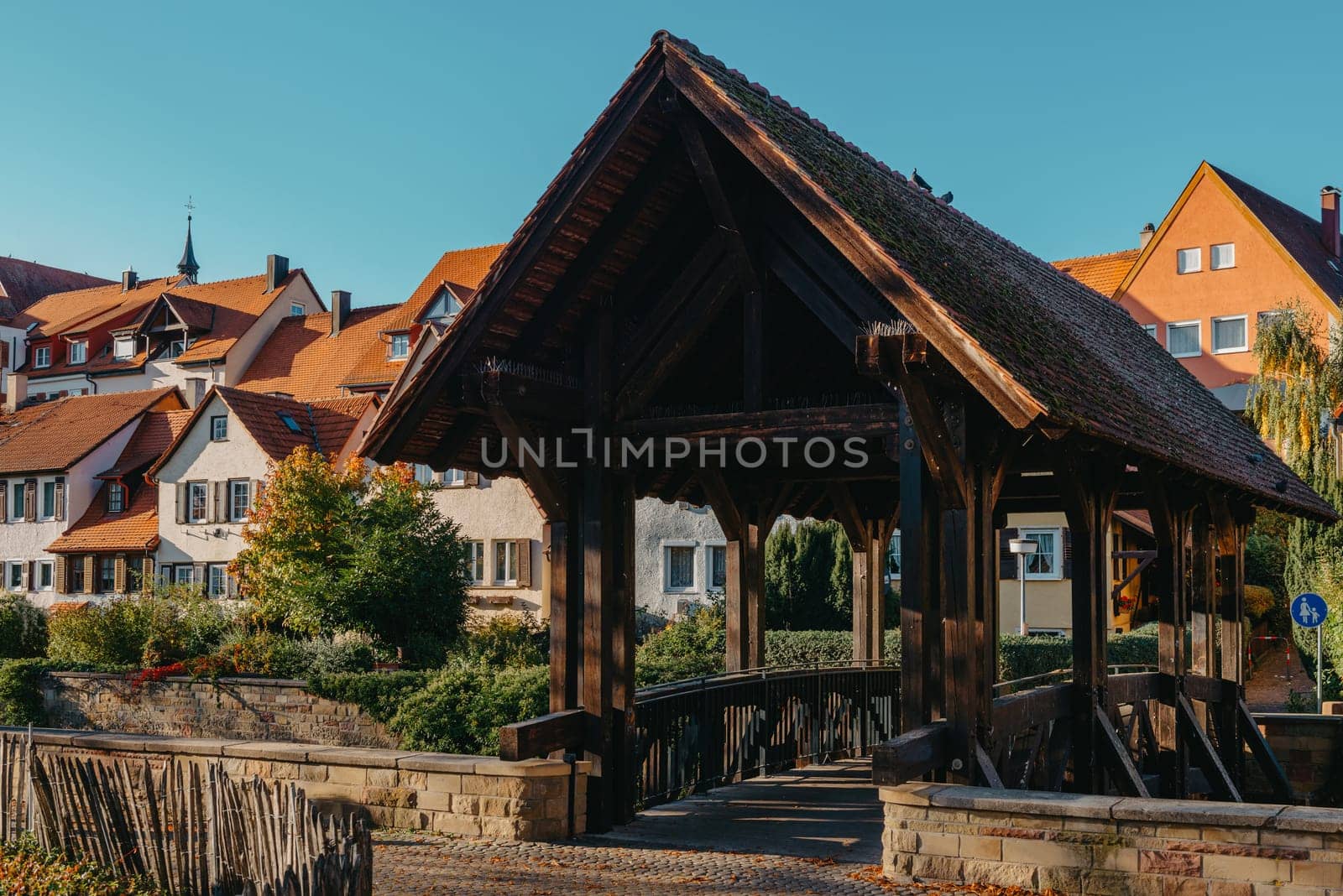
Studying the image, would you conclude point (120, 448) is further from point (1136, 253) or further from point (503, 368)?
point (503, 368)

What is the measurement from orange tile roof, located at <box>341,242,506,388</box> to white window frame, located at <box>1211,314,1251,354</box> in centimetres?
2351

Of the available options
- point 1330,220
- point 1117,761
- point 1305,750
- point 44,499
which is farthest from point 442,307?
point 1117,761

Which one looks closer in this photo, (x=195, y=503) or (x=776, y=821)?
(x=776, y=821)

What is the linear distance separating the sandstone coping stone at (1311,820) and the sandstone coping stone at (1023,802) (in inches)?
37.4

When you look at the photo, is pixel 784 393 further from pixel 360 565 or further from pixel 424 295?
pixel 424 295

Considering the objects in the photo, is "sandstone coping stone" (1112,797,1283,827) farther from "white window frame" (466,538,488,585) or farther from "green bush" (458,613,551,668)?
"white window frame" (466,538,488,585)

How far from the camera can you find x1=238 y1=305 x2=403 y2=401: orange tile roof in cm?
5516

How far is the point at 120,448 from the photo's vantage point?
163 feet

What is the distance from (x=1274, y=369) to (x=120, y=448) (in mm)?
36940

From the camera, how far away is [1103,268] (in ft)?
164

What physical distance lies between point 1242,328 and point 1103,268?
6.78 metres

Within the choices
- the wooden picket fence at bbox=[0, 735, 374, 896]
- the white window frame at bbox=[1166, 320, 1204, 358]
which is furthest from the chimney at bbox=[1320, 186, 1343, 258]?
the wooden picket fence at bbox=[0, 735, 374, 896]

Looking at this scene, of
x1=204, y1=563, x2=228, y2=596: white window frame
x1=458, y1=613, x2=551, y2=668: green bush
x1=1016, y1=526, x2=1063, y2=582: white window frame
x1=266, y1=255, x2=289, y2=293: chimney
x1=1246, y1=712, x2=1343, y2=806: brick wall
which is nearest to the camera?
x1=1246, y1=712, x2=1343, y2=806: brick wall

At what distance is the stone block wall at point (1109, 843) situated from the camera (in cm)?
821
